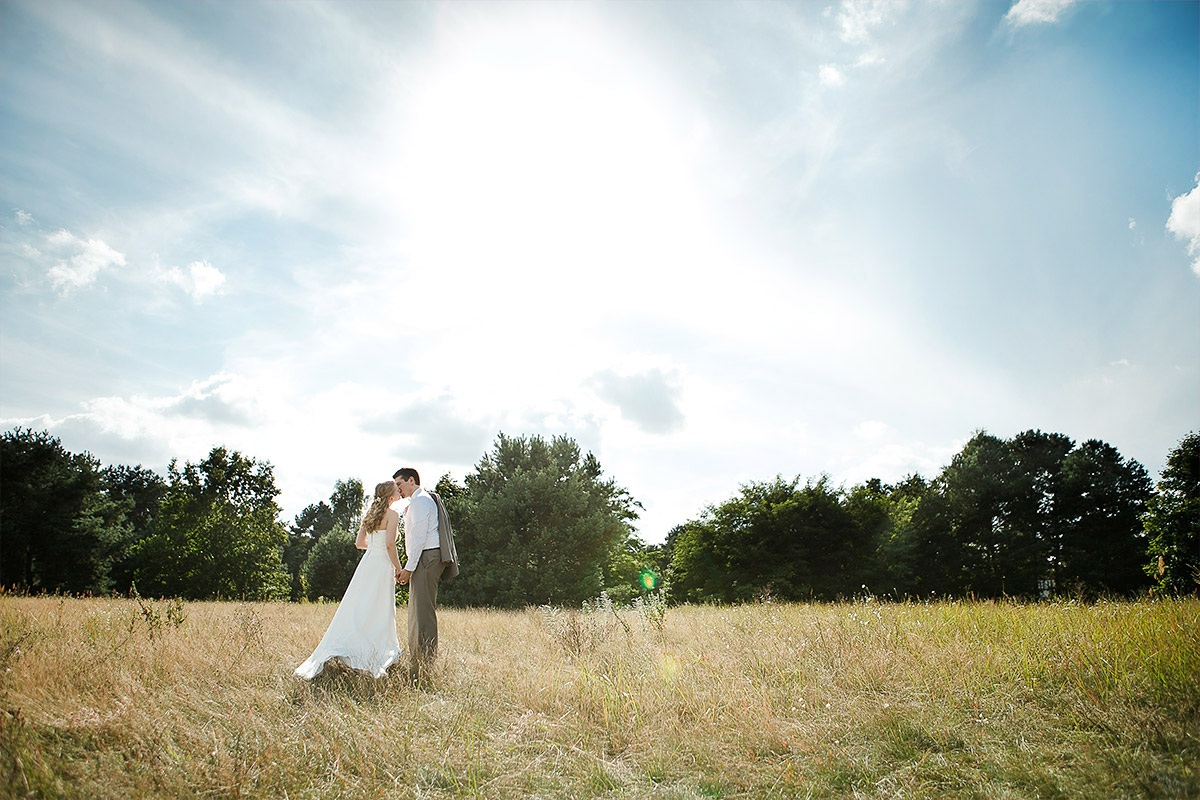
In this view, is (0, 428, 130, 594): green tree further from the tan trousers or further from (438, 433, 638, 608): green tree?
the tan trousers

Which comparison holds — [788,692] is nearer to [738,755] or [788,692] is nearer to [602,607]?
[738,755]

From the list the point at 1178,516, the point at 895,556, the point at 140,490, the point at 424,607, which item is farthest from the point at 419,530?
the point at 140,490

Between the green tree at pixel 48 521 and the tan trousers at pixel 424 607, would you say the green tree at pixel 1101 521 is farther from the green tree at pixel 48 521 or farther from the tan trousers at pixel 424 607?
the green tree at pixel 48 521

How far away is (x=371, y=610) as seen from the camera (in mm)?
6168

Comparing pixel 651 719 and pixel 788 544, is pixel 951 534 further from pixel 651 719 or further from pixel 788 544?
pixel 651 719

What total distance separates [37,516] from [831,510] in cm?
4199

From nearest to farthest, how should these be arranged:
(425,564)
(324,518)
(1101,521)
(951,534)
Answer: (425,564) → (1101,521) → (951,534) → (324,518)

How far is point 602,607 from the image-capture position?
32.3 ft

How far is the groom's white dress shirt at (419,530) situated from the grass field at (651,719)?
1.26m

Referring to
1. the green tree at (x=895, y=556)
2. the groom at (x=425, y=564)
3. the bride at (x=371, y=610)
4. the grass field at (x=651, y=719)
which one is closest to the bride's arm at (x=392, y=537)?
the bride at (x=371, y=610)

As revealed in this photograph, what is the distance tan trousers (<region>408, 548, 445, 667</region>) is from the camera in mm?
5953

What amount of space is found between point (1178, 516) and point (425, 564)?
28.6 m

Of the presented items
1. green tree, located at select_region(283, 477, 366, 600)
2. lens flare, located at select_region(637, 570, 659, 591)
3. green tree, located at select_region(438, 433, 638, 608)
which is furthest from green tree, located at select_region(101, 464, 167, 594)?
lens flare, located at select_region(637, 570, 659, 591)

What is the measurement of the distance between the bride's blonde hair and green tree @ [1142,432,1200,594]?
1041 inches
